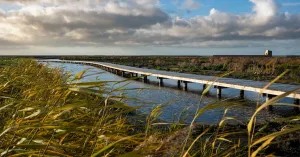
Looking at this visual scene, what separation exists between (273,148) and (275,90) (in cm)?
577

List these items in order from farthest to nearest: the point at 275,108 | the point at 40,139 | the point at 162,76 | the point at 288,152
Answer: the point at 162,76 → the point at 275,108 → the point at 288,152 → the point at 40,139

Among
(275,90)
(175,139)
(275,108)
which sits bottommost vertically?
(275,108)

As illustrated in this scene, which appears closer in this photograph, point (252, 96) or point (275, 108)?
point (275, 108)

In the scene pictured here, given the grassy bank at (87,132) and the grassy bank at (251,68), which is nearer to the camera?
the grassy bank at (87,132)

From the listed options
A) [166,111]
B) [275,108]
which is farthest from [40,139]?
[275,108]

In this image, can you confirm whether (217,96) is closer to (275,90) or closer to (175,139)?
(275,90)

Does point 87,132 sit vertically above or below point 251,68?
above

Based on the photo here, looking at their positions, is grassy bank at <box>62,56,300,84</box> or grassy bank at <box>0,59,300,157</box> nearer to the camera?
grassy bank at <box>0,59,300,157</box>

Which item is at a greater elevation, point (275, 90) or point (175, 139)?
point (175, 139)

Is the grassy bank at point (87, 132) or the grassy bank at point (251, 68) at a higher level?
the grassy bank at point (87, 132)

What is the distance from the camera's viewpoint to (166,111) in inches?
422

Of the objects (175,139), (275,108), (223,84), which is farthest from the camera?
(223,84)

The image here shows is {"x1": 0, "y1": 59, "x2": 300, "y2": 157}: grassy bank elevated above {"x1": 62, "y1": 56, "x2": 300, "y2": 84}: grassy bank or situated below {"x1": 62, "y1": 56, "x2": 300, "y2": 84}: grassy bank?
above

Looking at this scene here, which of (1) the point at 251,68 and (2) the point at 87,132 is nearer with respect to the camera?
(2) the point at 87,132
